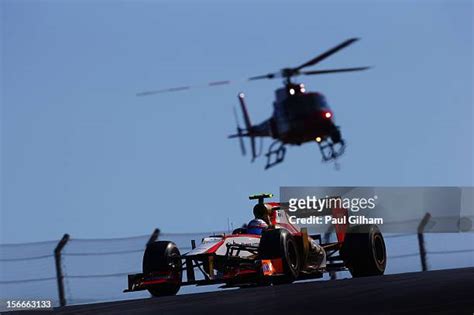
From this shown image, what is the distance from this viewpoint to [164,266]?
19.8 meters

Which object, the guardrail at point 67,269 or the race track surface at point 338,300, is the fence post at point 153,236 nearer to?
the guardrail at point 67,269

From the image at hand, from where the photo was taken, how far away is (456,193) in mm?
28703

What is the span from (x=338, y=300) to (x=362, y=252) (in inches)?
313

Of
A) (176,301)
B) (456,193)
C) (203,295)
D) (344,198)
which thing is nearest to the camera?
(176,301)

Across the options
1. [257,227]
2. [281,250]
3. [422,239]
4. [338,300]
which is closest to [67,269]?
[257,227]

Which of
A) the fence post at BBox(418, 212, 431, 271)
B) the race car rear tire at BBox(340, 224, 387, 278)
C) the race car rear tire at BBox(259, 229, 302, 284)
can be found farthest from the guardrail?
the fence post at BBox(418, 212, 431, 271)

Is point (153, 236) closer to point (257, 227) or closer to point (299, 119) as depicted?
point (257, 227)

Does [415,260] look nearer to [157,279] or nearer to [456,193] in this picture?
[456,193]

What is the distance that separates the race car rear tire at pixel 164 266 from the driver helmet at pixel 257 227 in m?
1.64

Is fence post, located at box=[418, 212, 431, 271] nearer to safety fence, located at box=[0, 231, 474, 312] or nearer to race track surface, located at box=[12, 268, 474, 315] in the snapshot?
safety fence, located at box=[0, 231, 474, 312]

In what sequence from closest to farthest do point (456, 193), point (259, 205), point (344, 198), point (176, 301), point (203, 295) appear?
point (176, 301), point (203, 295), point (259, 205), point (344, 198), point (456, 193)

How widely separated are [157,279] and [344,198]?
198 inches

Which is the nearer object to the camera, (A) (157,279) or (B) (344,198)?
(A) (157,279)

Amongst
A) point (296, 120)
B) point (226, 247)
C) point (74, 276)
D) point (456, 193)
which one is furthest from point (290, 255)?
point (456, 193)
